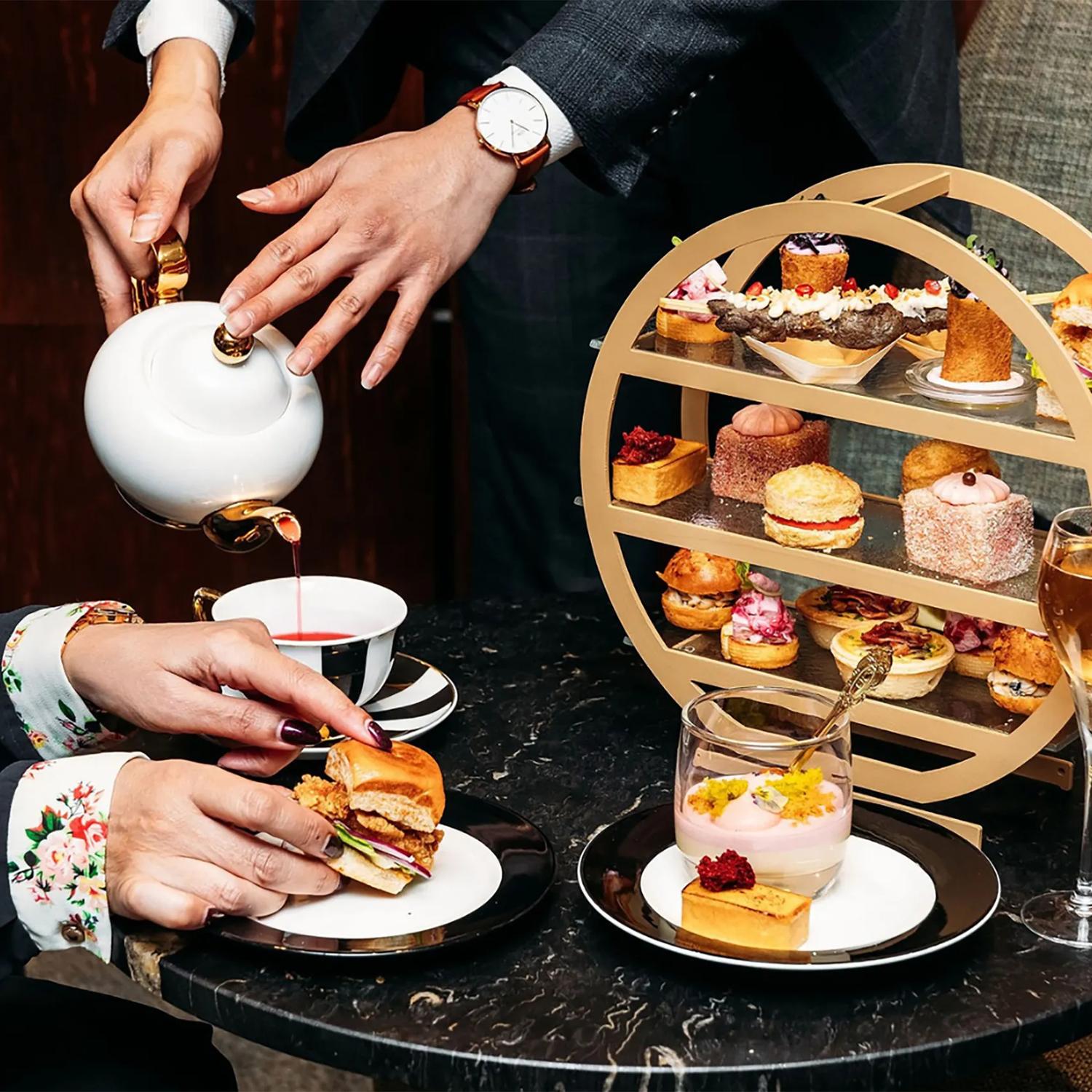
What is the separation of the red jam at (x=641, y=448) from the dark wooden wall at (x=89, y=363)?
153 cm

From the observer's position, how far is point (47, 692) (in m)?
1.28

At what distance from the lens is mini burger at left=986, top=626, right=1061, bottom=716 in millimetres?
1245

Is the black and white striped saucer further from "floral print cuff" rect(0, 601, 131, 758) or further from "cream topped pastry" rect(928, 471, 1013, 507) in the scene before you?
"cream topped pastry" rect(928, 471, 1013, 507)

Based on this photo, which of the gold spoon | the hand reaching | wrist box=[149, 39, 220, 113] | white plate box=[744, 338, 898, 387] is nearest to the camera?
the gold spoon

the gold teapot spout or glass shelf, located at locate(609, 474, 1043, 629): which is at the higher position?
the gold teapot spout

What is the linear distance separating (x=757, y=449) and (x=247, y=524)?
0.47 m

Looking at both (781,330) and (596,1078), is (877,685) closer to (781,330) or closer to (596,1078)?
(781,330)

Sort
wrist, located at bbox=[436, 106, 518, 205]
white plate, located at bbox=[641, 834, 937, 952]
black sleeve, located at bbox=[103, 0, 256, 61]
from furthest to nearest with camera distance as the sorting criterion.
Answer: black sleeve, located at bbox=[103, 0, 256, 61] < wrist, located at bbox=[436, 106, 518, 205] < white plate, located at bbox=[641, 834, 937, 952]

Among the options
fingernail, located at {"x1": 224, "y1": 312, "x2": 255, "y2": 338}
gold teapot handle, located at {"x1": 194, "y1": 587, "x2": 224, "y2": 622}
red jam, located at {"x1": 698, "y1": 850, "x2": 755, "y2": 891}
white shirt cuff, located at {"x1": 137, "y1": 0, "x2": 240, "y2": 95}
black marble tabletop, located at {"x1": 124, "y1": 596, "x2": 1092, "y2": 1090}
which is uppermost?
white shirt cuff, located at {"x1": 137, "y1": 0, "x2": 240, "y2": 95}

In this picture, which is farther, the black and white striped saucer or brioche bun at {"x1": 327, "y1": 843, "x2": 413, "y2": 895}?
the black and white striped saucer

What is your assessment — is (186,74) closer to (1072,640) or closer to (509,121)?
(509,121)

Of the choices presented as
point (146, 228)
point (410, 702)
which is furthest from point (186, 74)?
point (410, 702)

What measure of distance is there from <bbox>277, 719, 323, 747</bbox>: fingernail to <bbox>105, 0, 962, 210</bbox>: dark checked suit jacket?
2.39 ft

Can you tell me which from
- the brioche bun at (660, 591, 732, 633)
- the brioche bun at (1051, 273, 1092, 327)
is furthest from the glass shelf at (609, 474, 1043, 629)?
the brioche bun at (1051, 273, 1092, 327)
